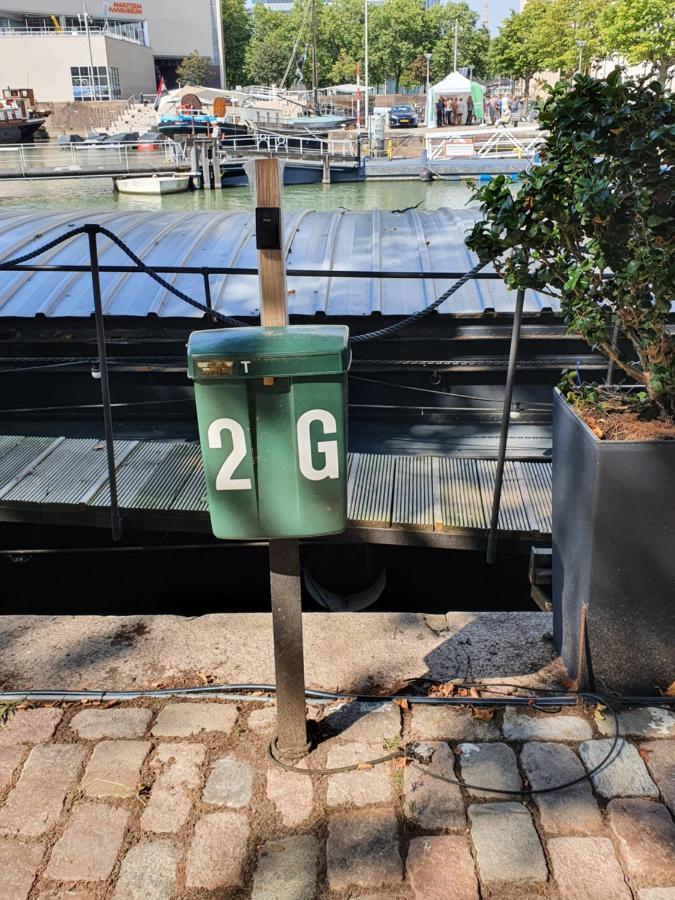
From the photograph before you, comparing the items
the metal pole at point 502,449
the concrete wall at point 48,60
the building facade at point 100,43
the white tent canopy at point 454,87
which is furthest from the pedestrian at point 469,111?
the metal pole at point 502,449

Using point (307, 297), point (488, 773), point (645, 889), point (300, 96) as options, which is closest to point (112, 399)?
point (307, 297)

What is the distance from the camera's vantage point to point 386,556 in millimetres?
5371

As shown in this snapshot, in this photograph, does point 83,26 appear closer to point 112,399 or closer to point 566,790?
point 112,399

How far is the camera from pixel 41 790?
2662mm

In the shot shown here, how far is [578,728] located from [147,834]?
1.57 meters

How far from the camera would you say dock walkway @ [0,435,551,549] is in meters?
4.59

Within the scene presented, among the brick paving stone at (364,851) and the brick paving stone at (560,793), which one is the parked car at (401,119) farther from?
the brick paving stone at (364,851)

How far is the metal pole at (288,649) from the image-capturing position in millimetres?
2660

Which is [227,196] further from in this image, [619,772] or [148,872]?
[148,872]

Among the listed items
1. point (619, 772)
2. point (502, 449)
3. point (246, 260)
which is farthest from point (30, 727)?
point (246, 260)

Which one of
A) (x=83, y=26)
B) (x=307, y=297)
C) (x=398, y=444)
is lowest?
(x=398, y=444)

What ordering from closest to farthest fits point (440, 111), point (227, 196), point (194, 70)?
point (227, 196)
point (440, 111)
point (194, 70)

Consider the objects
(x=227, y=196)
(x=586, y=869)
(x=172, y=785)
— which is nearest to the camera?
(x=586, y=869)

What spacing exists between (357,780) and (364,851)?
31cm
